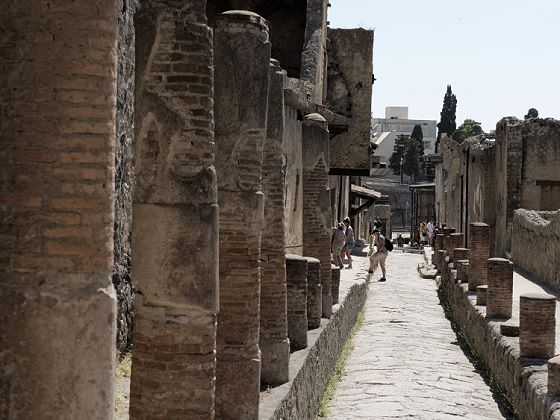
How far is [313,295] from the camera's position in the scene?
496 inches

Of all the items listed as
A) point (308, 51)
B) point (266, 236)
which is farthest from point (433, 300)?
point (266, 236)

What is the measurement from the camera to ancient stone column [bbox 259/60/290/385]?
918cm

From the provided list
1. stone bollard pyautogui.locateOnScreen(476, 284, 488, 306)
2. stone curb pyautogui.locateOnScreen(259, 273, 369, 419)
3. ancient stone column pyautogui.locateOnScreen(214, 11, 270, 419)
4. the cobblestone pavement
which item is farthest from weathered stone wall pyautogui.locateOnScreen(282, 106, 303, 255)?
ancient stone column pyautogui.locateOnScreen(214, 11, 270, 419)

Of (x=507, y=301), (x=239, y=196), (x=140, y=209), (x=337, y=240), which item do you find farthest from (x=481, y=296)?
(x=140, y=209)

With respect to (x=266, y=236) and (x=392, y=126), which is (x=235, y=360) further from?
(x=392, y=126)

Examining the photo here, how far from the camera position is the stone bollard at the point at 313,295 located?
1253cm

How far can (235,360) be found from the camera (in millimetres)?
7633

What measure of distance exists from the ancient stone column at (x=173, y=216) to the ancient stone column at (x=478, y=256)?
45.5 feet

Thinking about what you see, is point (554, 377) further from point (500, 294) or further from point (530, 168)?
point (530, 168)

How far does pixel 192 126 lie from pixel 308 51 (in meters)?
15.5

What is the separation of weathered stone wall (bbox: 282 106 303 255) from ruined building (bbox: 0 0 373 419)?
195 inches

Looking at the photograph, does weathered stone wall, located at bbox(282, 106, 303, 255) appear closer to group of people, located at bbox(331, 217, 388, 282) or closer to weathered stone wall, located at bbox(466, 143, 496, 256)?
group of people, located at bbox(331, 217, 388, 282)

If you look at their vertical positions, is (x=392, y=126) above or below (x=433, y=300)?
above

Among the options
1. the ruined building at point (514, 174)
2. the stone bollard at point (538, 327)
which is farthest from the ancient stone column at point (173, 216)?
the ruined building at point (514, 174)
